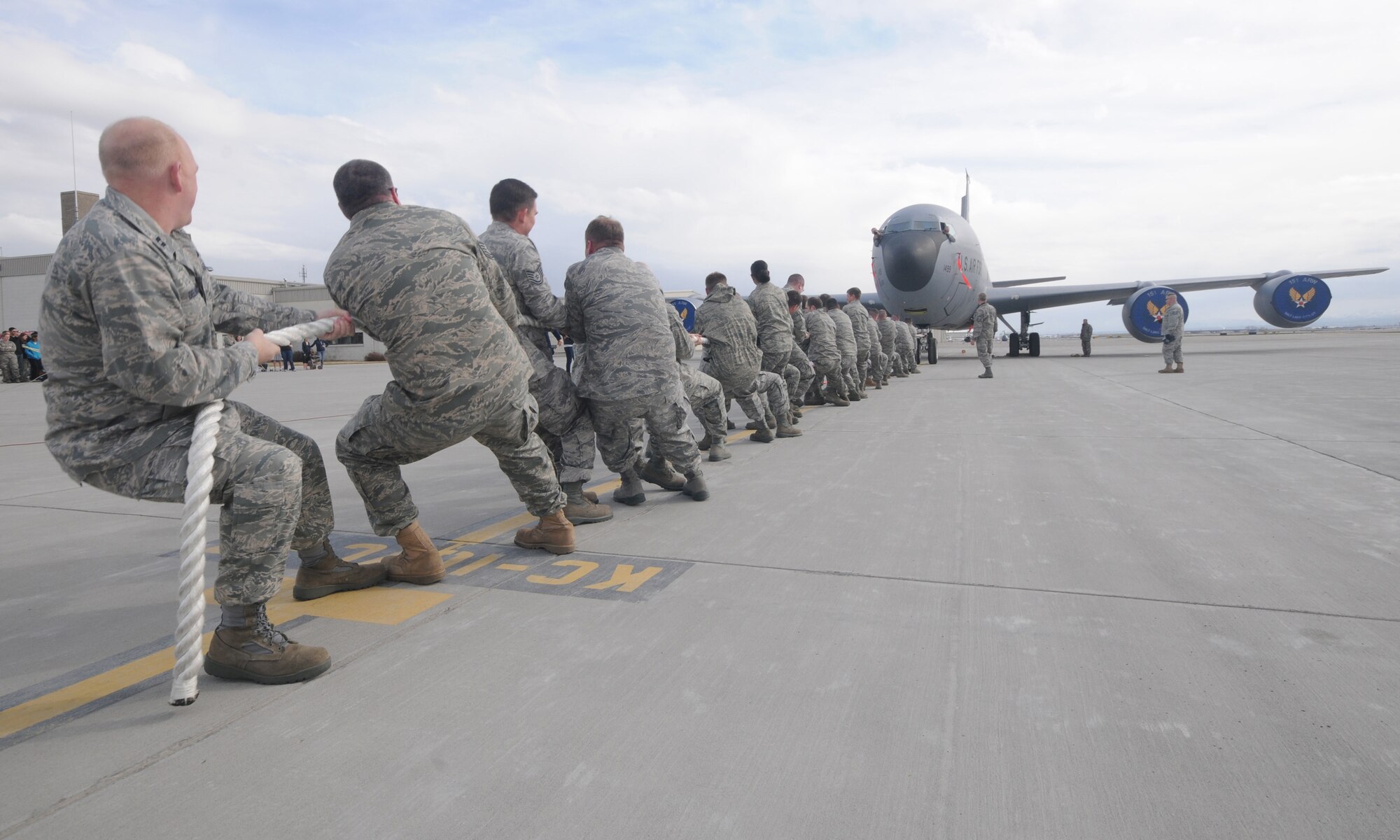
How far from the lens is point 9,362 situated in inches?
875

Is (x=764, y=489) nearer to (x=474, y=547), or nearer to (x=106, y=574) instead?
(x=474, y=547)

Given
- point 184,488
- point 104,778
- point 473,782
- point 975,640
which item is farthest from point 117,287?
point 975,640

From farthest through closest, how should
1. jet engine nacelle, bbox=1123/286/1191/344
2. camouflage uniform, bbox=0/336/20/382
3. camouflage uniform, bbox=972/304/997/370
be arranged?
camouflage uniform, bbox=0/336/20/382
jet engine nacelle, bbox=1123/286/1191/344
camouflage uniform, bbox=972/304/997/370

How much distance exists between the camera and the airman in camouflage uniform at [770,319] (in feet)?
26.4

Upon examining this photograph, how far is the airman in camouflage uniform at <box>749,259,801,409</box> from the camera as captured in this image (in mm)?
8039

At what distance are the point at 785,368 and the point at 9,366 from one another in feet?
84.4

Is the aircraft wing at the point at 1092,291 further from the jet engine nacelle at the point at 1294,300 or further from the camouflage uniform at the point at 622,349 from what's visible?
the camouflage uniform at the point at 622,349

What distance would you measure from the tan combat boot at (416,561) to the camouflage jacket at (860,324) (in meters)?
10.1

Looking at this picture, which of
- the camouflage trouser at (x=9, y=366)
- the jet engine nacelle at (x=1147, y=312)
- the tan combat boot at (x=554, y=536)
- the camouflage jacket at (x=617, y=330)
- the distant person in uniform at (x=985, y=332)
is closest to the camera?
the tan combat boot at (x=554, y=536)

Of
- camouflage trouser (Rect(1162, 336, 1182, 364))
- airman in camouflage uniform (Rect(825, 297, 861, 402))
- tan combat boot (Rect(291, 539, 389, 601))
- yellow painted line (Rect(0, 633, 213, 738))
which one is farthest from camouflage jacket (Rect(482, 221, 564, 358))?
camouflage trouser (Rect(1162, 336, 1182, 364))

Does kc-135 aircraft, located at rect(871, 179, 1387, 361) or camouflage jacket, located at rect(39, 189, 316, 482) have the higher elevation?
kc-135 aircraft, located at rect(871, 179, 1387, 361)

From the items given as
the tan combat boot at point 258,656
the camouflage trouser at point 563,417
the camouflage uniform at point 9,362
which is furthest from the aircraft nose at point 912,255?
the camouflage uniform at point 9,362

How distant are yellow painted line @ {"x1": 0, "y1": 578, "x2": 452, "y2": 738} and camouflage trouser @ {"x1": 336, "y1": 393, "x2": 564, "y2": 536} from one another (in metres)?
0.31

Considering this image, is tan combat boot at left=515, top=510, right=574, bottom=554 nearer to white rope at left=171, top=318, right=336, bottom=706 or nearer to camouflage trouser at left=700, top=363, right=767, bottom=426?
white rope at left=171, top=318, right=336, bottom=706
